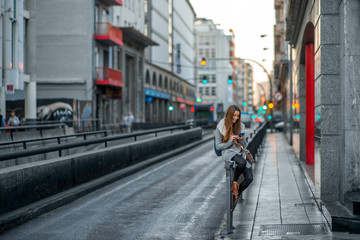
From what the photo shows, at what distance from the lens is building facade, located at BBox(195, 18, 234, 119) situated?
460 ft

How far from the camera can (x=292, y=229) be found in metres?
7.83

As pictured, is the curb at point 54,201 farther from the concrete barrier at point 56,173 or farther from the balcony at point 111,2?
the balcony at point 111,2

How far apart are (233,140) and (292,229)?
1397mm

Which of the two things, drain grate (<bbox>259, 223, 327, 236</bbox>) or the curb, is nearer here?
drain grate (<bbox>259, 223, 327, 236</bbox>)

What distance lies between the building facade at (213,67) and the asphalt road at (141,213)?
402ft

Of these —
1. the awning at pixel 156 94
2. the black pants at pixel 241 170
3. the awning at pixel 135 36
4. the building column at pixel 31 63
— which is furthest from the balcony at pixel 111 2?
the black pants at pixel 241 170

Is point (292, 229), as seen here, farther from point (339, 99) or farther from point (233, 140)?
point (339, 99)

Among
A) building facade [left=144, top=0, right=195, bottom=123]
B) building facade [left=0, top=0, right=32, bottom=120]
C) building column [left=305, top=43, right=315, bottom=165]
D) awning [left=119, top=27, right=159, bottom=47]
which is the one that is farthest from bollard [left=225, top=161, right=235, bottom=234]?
building facade [left=144, top=0, right=195, bottom=123]

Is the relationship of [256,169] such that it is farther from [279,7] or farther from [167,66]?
[167,66]

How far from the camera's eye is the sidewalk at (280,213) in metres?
7.52

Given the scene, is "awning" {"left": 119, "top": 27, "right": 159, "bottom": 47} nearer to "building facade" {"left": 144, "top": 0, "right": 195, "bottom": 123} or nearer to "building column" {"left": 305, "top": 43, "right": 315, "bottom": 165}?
"building facade" {"left": 144, "top": 0, "right": 195, "bottom": 123}

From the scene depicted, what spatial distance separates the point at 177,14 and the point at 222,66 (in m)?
54.8

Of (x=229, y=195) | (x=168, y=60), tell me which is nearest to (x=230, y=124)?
(x=229, y=195)

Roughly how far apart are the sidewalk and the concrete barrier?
345cm
